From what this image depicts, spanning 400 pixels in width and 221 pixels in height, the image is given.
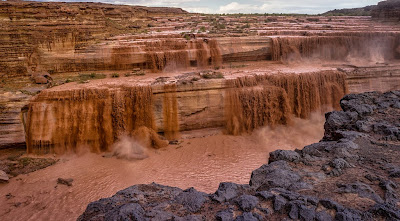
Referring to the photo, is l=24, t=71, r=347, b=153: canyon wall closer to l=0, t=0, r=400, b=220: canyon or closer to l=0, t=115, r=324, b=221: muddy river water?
l=0, t=0, r=400, b=220: canyon

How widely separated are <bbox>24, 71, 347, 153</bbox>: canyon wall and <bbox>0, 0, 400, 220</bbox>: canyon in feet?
0.15

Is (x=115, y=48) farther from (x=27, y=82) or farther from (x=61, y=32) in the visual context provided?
(x=27, y=82)

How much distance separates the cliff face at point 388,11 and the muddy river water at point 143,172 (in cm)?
1685

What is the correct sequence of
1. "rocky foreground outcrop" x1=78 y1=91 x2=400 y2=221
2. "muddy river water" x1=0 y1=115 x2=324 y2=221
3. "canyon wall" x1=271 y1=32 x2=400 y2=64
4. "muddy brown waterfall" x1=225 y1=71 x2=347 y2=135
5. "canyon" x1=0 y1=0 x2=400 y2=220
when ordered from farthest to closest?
1. "canyon wall" x1=271 y1=32 x2=400 y2=64
2. "muddy brown waterfall" x1=225 y1=71 x2=347 y2=135
3. "muddy river water" x1=0 y1=115 x2=324 y2=221
4. "canyon" x1=0 y1=0 x2=400 y2=220
5. "rocky foreground outcrop" x1=78 y1=91 x2=400 y2=221

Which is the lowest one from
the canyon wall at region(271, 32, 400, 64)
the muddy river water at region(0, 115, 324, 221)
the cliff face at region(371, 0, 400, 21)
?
the muddy river water at region(0, 115, 324, 221)

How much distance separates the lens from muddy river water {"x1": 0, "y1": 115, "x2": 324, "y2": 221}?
809 cm

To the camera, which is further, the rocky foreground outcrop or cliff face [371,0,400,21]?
cliff face [371,0,400,21]

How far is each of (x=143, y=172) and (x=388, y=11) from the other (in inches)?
987

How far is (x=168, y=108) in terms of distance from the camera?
456 inches

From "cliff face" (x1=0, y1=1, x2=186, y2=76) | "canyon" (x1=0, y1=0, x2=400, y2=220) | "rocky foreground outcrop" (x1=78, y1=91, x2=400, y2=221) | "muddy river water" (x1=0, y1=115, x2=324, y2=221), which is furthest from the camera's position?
"cliff face" (x1=0, y1=1, x2=186, y2=76)

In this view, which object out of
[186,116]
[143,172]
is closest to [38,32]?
[186,116]

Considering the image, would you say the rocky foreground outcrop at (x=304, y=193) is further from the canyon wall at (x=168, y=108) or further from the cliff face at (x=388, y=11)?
the cliff face at (x=388, y=11)

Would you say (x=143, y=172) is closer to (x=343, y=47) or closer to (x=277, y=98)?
(x=277, y=98)

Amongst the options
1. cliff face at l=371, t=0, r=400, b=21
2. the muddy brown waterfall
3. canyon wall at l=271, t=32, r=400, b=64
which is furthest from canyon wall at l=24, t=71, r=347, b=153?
cliff face at l=371, t=0, r=400, b=21
